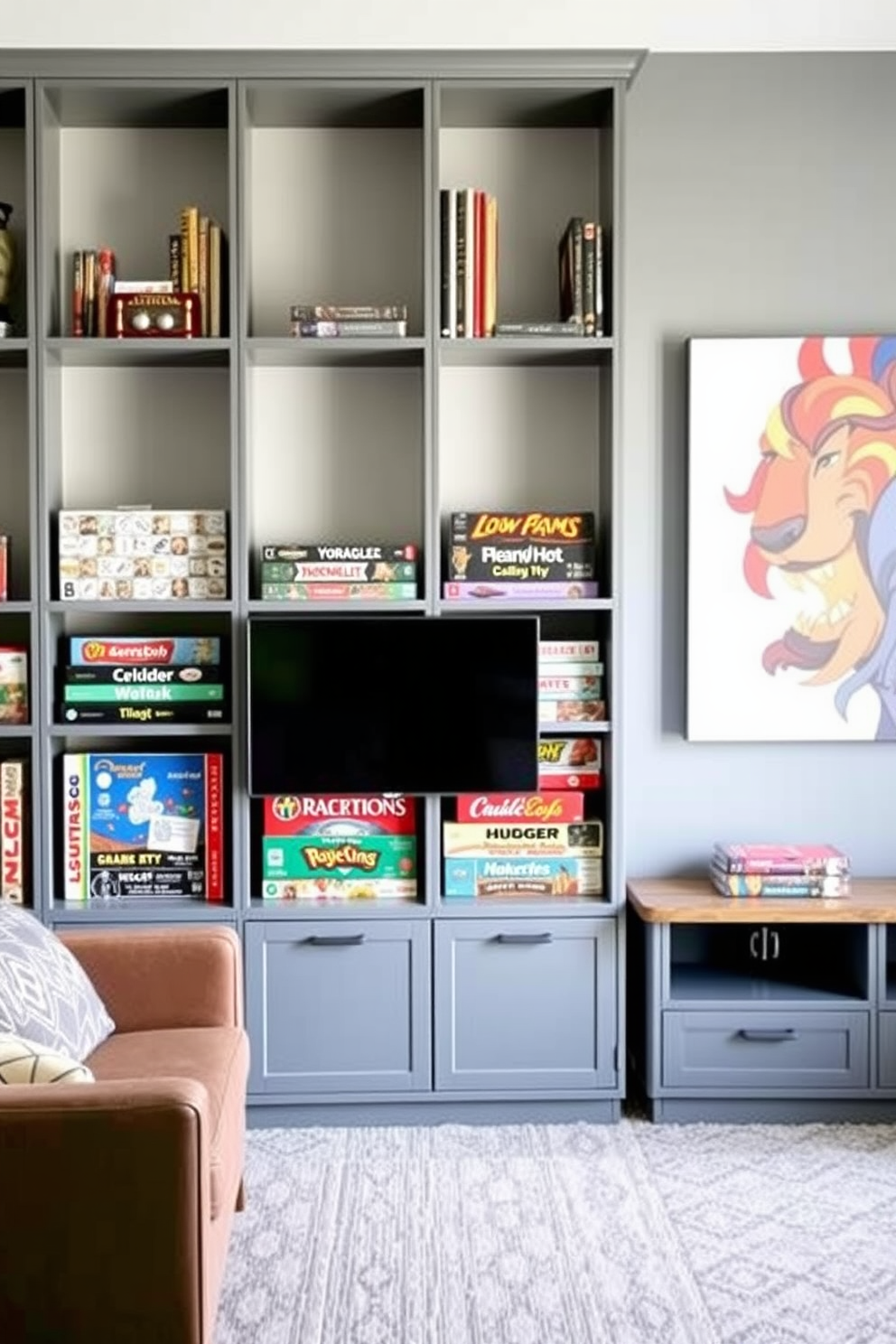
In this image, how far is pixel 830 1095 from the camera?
10.7ft

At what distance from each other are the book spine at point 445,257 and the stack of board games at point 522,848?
124 cm

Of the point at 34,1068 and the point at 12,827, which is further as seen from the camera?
the point at 12,827

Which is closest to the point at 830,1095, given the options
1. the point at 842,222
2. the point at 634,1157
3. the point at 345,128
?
the point at 634,1157

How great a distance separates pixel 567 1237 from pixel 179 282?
8.00ft

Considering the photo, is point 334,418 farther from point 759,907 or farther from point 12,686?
point 759,907

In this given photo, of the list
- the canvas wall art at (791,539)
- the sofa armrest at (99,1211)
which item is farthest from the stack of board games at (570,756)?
the sofa armrest at (99,1211)

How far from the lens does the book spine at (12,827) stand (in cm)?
323

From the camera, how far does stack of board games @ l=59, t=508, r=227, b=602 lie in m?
3.27

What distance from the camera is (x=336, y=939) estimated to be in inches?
127

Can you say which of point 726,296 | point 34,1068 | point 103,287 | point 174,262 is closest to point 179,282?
point 174,262

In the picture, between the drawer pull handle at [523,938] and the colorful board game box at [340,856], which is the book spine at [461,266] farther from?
the drawer pull handle at [523,938]

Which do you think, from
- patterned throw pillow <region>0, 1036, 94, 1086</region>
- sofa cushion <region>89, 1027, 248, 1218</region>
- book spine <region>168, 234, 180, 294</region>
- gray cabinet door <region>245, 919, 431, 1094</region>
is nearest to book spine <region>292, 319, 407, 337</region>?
book spine <region>168, 234, 180, 294</region>

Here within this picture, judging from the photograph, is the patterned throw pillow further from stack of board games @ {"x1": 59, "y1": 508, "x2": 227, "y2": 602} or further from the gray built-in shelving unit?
stack of board games @ {"x1": 59, "y1": 508, "x2": 227, "y2": 602}

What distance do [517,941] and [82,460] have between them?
177 cm
